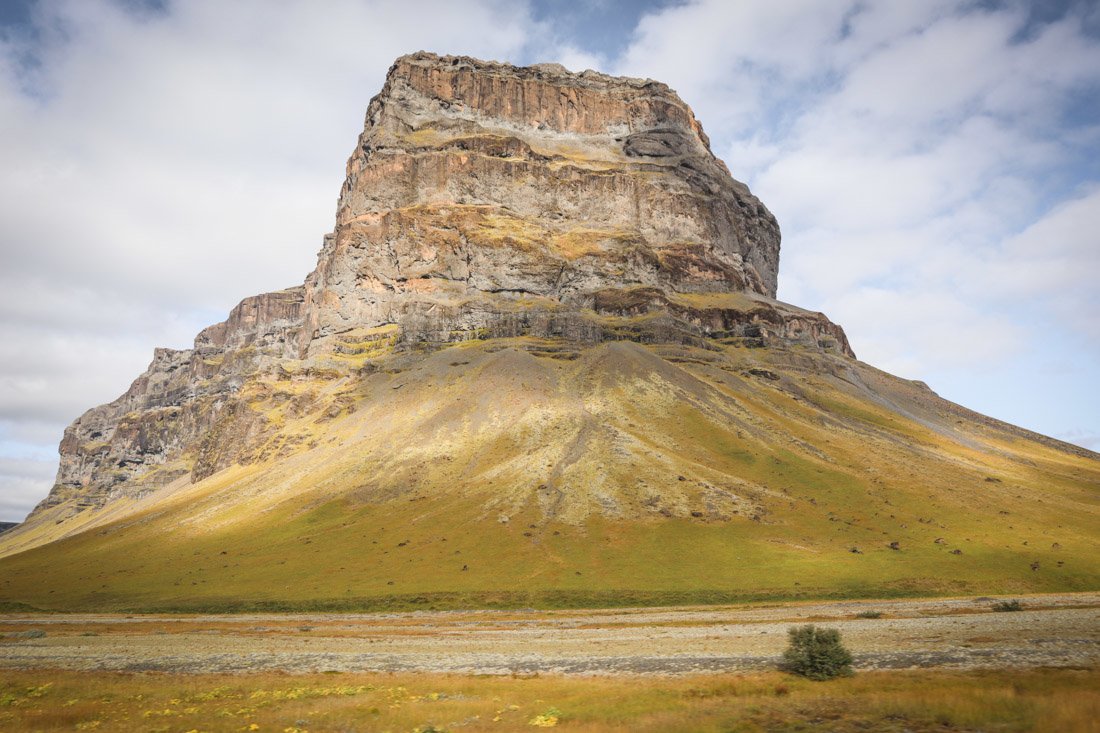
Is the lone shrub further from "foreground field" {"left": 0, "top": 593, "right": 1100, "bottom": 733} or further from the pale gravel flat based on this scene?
the pale gravel flat

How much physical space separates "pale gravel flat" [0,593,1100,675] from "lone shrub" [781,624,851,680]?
2.19 m

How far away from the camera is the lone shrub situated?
104 ft

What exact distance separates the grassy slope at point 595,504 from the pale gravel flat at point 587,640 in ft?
41.1

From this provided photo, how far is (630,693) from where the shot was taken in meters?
30.1

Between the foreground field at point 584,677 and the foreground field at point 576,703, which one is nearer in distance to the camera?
the foreground field at point 576,703

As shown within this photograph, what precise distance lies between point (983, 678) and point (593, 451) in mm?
97223

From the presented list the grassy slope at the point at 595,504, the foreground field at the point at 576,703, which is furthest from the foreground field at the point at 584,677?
the grassy slope at the point at 595,504

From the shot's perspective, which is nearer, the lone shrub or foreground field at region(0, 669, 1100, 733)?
foreground field at region(0, 669, 1100, 733)

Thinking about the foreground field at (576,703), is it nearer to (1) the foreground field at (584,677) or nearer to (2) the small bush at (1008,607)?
(1) the foreground field at (584,677)

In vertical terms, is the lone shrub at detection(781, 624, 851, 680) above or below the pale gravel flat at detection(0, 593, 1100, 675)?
above

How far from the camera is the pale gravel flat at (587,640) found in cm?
3662

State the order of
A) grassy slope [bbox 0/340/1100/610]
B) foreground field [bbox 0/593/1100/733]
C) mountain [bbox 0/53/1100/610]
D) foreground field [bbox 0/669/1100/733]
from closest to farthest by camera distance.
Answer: foreground field [bbox 0/669/1100/733] → foreground field [bbox 0/593/1100/733] → grassy slope [bbox 0/340/1100/610] → mountain [bbox 0/53/1100/610]

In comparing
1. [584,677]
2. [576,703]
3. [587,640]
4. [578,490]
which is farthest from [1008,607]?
[578,490]

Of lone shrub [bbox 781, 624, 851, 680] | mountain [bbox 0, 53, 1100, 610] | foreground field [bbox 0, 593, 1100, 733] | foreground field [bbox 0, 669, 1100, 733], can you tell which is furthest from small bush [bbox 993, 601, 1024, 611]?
lone shrub [bbox 781, 624, 851, 680]
